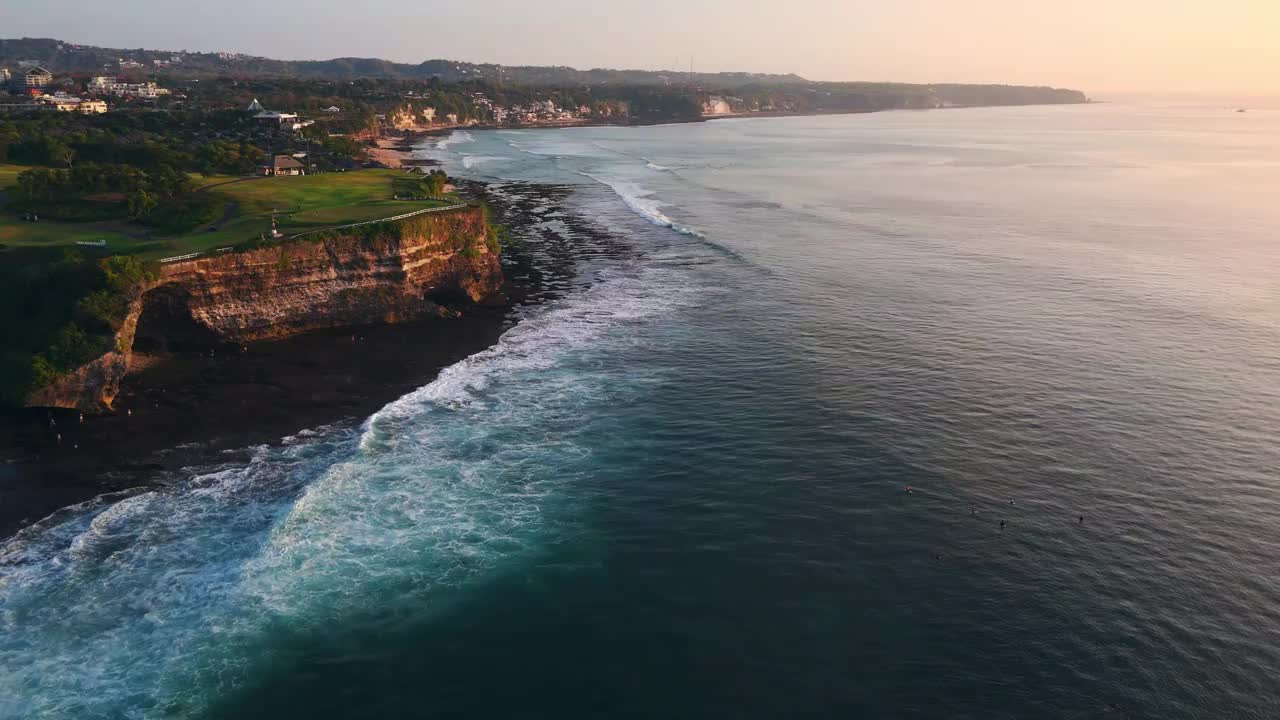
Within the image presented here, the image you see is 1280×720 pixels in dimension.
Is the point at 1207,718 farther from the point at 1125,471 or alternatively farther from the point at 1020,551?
the point at 1125,471

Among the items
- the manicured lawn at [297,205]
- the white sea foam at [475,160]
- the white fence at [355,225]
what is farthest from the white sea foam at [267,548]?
the white sea foam at [475,160]

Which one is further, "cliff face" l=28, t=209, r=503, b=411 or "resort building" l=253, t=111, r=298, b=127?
"resort building" l=253, t=111, r=298, b=127

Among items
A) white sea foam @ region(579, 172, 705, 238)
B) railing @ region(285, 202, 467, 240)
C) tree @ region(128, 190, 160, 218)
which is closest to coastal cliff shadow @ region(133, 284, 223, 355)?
railing @ region(285, 202, 467, 240)

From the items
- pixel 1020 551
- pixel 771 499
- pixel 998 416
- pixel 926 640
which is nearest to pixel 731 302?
pixel 998 416

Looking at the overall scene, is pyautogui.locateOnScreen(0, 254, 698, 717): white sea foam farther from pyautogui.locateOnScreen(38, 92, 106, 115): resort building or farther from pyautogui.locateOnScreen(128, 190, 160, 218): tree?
pyautogui.locateOnScreen(38, 92, 106, 115): resort building

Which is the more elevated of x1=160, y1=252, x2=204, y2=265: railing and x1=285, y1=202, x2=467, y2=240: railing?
x1=285, y1=202, x2=467, y2=240: railing

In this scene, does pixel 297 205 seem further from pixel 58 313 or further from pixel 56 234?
pixel 58 313
